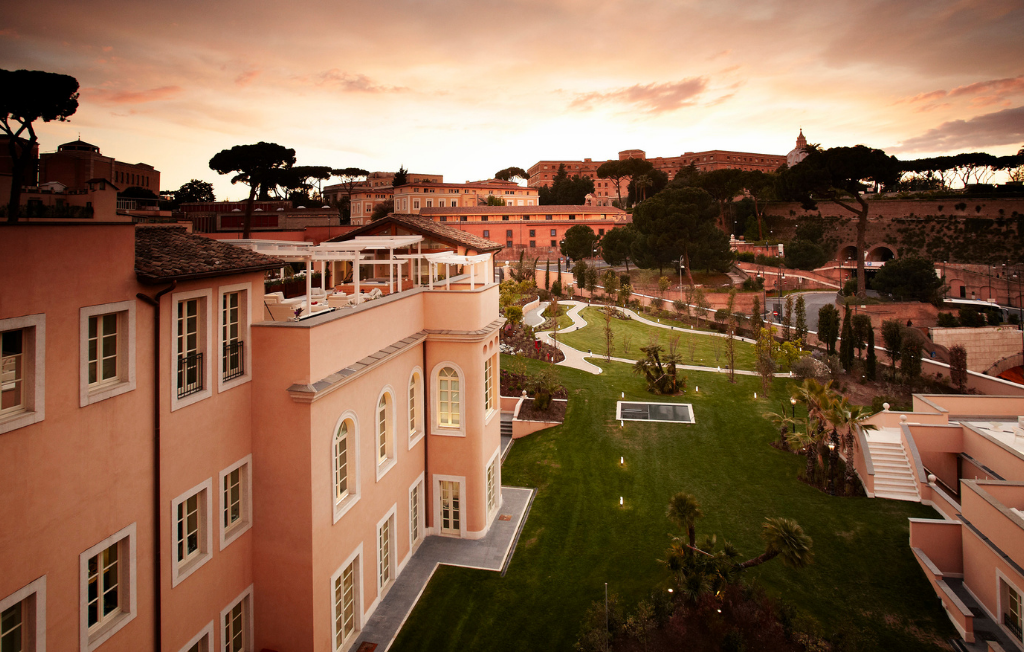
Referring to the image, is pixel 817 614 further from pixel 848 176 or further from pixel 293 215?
pixel 848 176

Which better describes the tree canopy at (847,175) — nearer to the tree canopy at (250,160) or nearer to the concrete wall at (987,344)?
the concrete wall at (987,344)

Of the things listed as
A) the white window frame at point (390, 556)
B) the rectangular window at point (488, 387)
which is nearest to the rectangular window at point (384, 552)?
the white window frame at point (390, 556)

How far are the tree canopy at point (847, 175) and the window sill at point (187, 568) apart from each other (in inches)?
2018

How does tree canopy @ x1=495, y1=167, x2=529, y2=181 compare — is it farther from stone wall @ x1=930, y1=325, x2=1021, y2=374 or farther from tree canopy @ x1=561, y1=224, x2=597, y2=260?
stone wall @ x1=930, y1=325, x2=1021, y2=374

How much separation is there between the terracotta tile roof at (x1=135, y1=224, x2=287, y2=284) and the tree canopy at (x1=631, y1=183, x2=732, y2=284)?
50.1 meters

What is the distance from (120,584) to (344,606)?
15.1ft

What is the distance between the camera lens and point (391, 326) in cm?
1311

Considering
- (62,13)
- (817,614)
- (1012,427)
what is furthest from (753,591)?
(62,13)

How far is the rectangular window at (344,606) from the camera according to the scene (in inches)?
429

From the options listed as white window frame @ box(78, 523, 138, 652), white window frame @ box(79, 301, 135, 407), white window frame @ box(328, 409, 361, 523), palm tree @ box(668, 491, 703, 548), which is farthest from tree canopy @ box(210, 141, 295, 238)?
palm tree @ box(668, 491, 703, 548)

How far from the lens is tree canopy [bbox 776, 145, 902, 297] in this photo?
163 ft

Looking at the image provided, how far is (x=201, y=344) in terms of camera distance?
356 inches

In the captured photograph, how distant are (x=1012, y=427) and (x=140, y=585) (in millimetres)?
25305

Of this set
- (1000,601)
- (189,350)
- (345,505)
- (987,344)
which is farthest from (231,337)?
(987,344)
